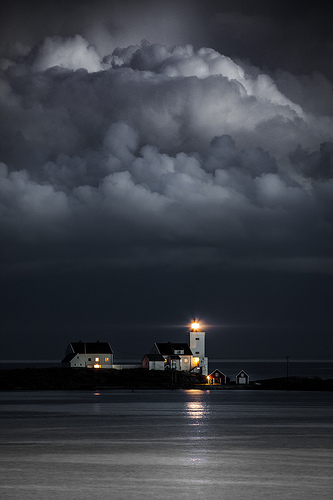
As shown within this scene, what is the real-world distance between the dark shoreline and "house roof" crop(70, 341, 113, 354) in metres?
7.13

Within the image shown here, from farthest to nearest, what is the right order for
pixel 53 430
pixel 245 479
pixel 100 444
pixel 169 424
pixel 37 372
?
pixel 37 372, pixel 169 424, pixel 53 430, pixel 100 444, pixel 245 479

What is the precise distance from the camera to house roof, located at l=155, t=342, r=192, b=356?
159 m

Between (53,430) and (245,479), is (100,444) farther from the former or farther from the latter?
(245,479)

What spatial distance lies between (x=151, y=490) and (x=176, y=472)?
4.78m

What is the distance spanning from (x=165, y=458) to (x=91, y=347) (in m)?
128

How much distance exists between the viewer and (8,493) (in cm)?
2514

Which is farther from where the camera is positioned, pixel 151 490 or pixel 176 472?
pixel 176 472

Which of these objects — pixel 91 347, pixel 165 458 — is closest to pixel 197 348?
pixel 91 347

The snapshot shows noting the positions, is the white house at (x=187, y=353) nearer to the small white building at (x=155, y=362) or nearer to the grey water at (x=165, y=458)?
the small white building at (x=155, y=362)

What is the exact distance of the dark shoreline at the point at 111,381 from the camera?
145m

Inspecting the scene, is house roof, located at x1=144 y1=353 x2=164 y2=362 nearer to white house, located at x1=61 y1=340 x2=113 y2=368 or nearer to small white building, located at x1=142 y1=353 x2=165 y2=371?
small white building, located at x1=142 y1=353 x2=165 y2=371

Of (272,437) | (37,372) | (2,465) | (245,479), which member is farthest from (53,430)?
(37,372)

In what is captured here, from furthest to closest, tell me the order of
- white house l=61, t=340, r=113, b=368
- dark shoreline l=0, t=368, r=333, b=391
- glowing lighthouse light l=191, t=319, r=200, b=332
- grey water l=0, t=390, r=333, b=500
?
1. glowing lighthouse light l=191, t=319, r=200, b=332
2. white house l=61, t=340, r=113, b=368
3. dark shoreline l=0, t=368, r=333, b=391
4. grey water l=0, t=390, r=333, b=500

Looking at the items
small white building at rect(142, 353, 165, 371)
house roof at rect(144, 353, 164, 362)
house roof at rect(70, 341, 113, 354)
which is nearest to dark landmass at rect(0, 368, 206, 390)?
small white building at rect(142, 353, 165, 371)
